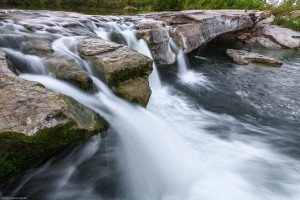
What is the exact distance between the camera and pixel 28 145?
3287 millimetres

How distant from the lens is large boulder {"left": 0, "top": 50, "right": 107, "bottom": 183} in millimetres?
3170

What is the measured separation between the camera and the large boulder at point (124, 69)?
223 inches

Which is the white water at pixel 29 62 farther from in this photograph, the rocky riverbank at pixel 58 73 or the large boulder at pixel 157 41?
the large boulder at pixel 157 41

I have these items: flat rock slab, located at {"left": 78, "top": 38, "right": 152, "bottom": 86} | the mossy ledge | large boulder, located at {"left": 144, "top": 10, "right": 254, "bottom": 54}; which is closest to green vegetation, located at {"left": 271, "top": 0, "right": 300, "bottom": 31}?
large boulder, located at {"left": 144, "top": 10, "right": 254, "bottom": 54}

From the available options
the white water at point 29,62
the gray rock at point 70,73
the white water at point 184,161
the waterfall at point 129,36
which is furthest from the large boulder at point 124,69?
the waterfall at point 129,36

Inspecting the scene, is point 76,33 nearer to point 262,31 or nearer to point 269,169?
point 269,169

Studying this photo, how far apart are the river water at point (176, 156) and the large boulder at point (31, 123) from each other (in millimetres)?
689

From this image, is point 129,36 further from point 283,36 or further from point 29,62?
point 283,36

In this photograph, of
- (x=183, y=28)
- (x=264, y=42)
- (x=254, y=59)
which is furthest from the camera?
(x=264, y=42)

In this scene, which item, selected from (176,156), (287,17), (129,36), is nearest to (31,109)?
(176,156)

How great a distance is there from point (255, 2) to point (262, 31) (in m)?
19.4

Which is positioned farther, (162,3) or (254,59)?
(162,3)

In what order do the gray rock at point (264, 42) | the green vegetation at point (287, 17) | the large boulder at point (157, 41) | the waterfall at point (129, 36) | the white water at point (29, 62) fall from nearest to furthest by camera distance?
the white water at point (29, 62) < the waterfall at point (129, 36) < the large boulder at point (157, 41) < the gray rock at point (264, 42) < the green vegetation at point (287, 17)

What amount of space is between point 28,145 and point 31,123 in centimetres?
31
